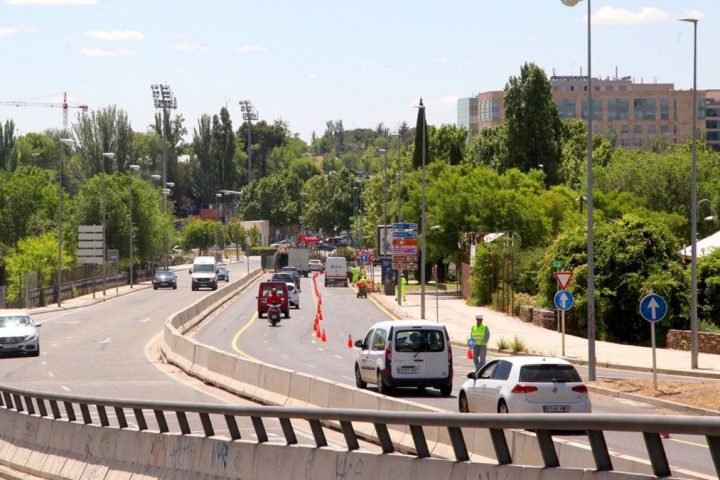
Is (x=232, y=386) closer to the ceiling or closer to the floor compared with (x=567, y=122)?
closer to the floor

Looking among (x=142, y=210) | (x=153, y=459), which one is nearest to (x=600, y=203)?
(x=142, y=210)

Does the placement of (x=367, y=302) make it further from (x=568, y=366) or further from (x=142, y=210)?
(x=568, y=366)

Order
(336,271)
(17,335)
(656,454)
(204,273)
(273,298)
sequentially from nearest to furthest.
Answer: (656,454), (17,335), (273,298), (204,273), (336,271)

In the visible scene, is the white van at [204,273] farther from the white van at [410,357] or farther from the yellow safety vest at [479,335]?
the white van at [410,357]

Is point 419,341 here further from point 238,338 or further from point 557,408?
point 238,338

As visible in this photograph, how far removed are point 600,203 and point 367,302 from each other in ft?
60.4

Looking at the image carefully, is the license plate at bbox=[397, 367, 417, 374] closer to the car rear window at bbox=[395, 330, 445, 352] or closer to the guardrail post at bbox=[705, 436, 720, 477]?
the car rear window at bbox=[395, 330, 445, 352]

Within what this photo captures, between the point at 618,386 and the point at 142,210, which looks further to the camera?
the point at 142,210

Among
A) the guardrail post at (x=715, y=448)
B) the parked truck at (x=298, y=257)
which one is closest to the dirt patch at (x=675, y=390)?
the guardrail post at (x=715, y=448)

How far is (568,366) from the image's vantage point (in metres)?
23.7

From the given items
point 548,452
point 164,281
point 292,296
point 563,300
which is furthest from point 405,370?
point 164,281

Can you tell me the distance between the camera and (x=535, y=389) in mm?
23156

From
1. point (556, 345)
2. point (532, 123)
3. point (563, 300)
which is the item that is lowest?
point (556, 345)

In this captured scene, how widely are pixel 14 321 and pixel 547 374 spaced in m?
28.8
